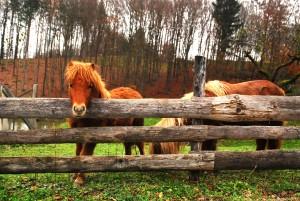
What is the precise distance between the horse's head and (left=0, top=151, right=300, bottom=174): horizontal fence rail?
88 centimetres

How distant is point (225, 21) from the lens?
172 feet

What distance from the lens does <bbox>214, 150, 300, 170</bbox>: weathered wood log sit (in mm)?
7113

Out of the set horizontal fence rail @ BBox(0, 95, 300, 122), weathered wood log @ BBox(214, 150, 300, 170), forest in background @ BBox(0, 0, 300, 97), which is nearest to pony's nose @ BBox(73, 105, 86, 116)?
horizontal fence rail @ BBox(0, 95, 300, 122)

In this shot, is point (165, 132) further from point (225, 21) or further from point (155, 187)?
point (225, 21)

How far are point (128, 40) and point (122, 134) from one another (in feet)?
156

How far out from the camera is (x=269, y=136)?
7371mm

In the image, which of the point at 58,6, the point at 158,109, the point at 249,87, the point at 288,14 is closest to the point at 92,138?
the point at 158,109

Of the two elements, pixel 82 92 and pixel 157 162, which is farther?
pixel 157 162

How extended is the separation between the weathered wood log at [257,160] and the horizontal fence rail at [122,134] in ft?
1.10

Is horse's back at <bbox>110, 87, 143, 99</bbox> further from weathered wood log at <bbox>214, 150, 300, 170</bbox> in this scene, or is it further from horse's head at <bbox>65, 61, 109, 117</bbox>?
weathered wood log at <bbox>214, 150, 300, 170</bbox>

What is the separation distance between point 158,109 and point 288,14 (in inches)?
1428

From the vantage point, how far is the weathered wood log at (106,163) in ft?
21.8

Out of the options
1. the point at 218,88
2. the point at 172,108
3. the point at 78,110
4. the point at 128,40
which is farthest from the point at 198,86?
the point at 128,40

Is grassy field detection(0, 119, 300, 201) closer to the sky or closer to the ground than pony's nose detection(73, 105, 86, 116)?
closer to the ground
